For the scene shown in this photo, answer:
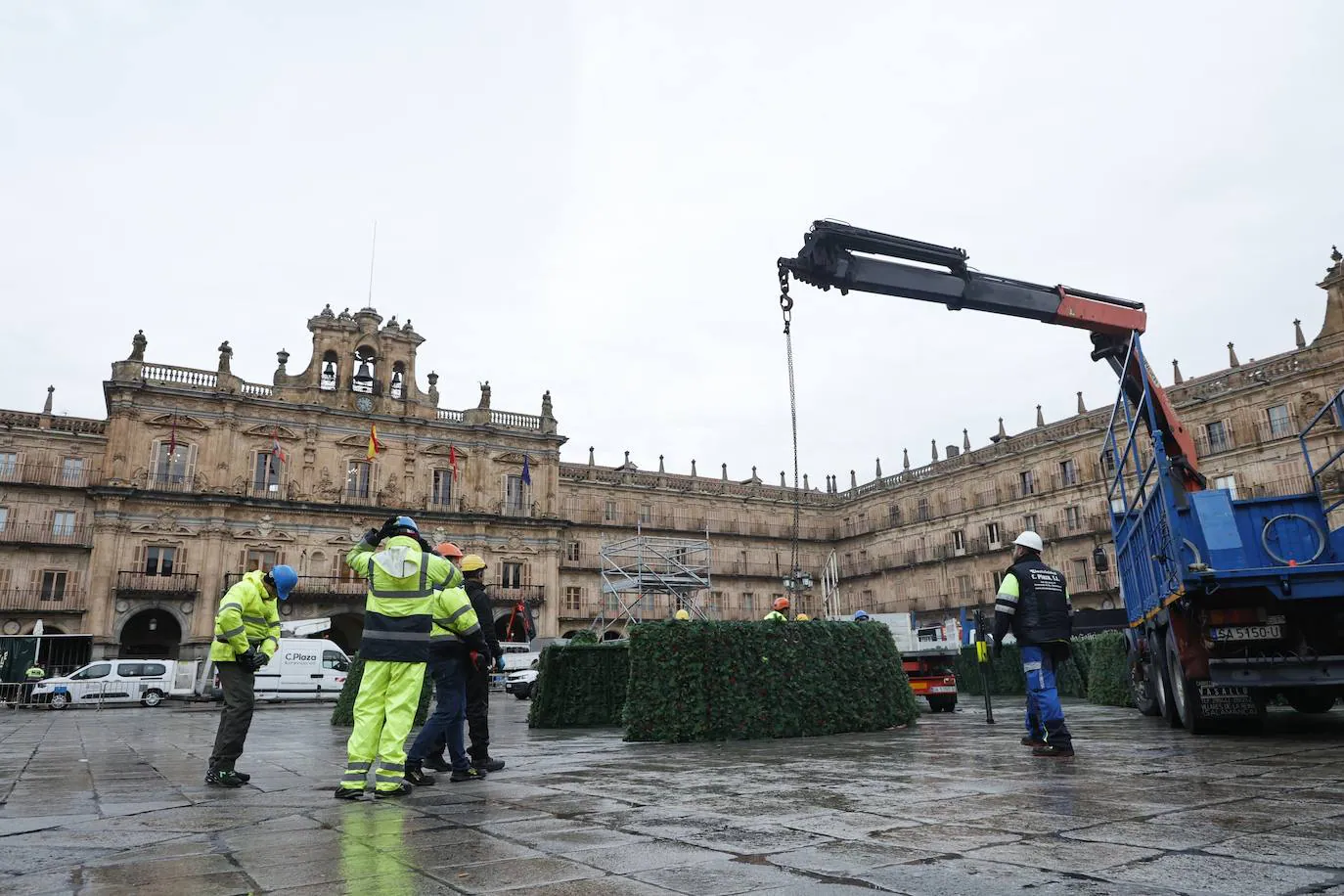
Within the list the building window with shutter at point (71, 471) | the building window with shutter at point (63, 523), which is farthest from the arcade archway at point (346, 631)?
the building window with shutter at point (71, 471)

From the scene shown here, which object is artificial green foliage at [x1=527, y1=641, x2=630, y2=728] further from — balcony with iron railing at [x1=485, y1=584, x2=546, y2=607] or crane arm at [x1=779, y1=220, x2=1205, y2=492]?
balcony with iron railing at [x1=485, y1=584, x2=546, y2=607]

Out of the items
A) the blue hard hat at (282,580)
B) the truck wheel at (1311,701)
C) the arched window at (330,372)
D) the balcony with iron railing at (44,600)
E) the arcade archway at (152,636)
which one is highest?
the arched window at (330,372)

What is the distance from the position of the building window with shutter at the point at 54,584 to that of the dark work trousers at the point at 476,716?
36.2 metres

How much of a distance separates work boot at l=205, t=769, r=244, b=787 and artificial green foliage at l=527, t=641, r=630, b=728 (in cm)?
702

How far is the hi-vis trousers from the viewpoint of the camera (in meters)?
5.35

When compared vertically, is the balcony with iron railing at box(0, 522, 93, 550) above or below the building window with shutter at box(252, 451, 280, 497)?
below

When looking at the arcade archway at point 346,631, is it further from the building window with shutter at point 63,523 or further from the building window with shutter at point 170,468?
the building window with shutter at point 63,523

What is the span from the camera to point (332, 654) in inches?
1152

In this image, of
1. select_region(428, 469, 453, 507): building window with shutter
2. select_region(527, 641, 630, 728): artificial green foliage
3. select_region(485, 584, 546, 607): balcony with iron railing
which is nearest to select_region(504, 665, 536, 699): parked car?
select_region(485, 584, 546, 607): balcony with iron railing

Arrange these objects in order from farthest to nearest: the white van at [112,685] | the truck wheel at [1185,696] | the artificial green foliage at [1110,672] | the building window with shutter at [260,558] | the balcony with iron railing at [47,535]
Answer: the building window with shutter at [260,558], the balcony with iron railing at [47,535], the white van at [112,685], the artificial green foliage at [1110,672], the truck wheel at [1185,696]

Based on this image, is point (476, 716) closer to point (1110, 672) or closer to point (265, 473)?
point (1110, 672)

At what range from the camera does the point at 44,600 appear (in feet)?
114

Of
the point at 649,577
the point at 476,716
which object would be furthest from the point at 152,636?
the point at 476,716

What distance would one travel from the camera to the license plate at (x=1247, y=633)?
7.71 m
